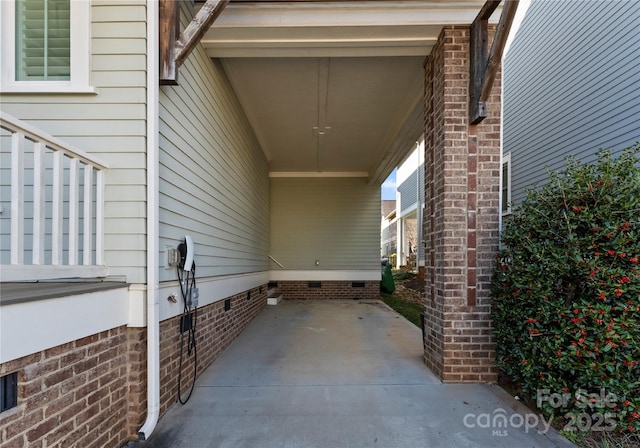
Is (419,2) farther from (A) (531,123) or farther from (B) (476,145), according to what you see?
(A) (531,123)

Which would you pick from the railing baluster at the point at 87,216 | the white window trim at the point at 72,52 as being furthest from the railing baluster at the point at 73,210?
the white window trim at the point at 72,52

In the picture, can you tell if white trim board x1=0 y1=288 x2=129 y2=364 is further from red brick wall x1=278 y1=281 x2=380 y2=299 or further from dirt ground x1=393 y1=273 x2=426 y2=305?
dirt ground x1=393 y1=273 x2=426 y2=305

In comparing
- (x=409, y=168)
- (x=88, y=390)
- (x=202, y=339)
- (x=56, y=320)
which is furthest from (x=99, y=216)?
(x=409, y=168)

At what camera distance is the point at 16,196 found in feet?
5.55

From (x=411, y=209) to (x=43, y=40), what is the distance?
16.5 metres

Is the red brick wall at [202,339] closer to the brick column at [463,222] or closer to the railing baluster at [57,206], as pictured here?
the railing baluster at [57,206]

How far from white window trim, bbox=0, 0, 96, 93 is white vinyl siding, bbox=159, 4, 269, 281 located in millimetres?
528

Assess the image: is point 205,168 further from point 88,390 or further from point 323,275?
point 323,275

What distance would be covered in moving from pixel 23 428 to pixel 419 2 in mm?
4118

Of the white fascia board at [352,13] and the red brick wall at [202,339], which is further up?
the white fascia board at [352,13]

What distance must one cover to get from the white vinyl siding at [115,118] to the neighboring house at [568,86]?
189 inches

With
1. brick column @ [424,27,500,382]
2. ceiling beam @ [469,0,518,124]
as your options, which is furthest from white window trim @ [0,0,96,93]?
ceiling beam @ [469,0,518,124]

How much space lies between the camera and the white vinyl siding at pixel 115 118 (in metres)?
2.34

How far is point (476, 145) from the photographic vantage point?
3.32 m
